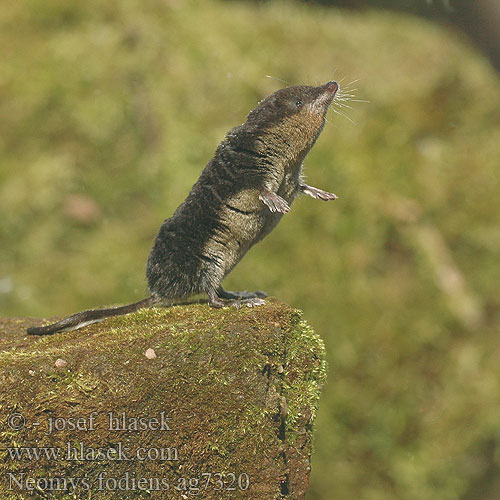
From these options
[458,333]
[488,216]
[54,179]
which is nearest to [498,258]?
[488,216]

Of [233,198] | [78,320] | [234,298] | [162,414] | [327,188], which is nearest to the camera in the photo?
[162,414]

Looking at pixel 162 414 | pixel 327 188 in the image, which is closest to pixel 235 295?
pixel 162 414

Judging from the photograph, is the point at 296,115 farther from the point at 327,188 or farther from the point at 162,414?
the point at 327,188

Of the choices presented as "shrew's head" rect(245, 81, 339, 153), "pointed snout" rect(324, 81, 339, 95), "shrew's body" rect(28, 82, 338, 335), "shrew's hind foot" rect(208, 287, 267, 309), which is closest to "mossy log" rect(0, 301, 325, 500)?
"shrew's hind foot" rect(208, 287, 267, 309)

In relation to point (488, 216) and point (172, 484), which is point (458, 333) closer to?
point (488, 216)

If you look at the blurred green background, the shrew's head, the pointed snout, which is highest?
the pointed snout

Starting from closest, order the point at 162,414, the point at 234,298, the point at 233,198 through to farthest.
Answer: the point at 162,414 → the point at 233,198 → the point at 234,298

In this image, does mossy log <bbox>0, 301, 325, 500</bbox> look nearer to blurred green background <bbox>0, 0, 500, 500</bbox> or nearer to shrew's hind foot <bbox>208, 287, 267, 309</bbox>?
shrew's hind foot <bbox>208, 287, 267, 309</bbox>
